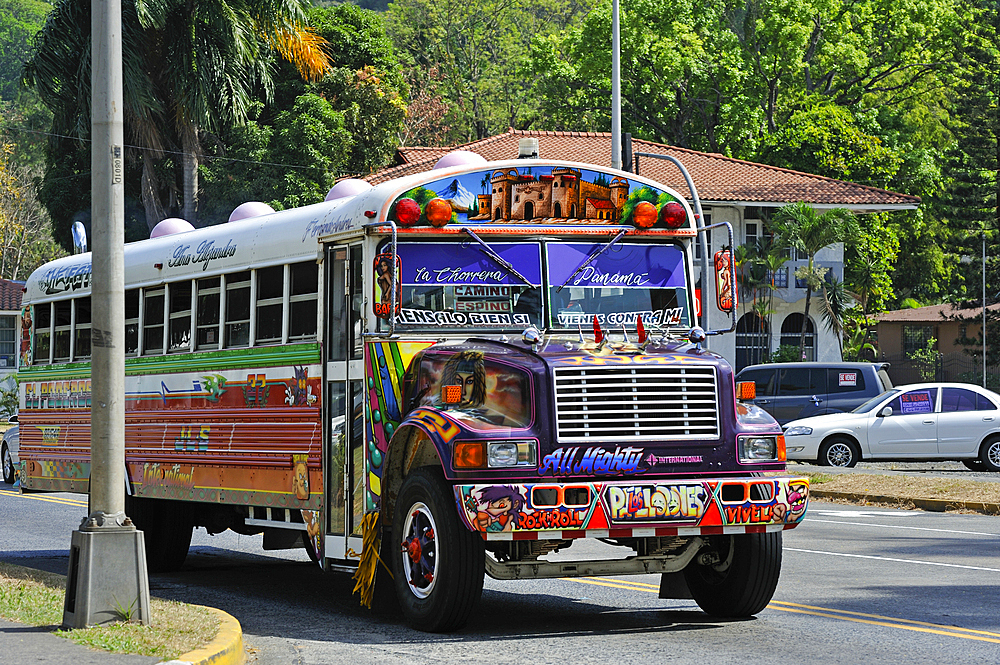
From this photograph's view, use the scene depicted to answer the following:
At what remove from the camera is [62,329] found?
1481 centimetres

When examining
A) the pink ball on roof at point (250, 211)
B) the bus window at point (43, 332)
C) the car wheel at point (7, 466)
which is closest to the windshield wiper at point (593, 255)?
the pink ball on roof at point (250, 211)

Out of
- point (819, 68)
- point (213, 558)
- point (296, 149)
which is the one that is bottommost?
point (213, 558)

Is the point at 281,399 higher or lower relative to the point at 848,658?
higher

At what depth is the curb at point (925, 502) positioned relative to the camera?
18.9 meters

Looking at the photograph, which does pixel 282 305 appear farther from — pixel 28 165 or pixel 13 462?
pixel 28 165

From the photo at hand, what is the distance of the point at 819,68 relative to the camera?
5659 centimetres

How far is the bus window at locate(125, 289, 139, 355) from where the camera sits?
13.3 metres

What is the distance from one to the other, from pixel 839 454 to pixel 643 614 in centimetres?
1606

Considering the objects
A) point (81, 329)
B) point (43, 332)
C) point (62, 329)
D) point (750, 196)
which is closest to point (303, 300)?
point (81, 329)

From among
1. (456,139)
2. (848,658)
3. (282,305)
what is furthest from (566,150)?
(848,658)

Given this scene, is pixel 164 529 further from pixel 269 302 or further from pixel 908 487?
pixel 908 487

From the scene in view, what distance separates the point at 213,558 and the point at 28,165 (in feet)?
211

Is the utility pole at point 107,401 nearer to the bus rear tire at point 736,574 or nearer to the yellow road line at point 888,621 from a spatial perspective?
the bus rear tire at point 736,574

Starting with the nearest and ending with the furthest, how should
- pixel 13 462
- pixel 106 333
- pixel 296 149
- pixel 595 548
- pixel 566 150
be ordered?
pixel 106 333, pixel 595 548, pixel 13 462, pixel 296 149, pixel 566 150
